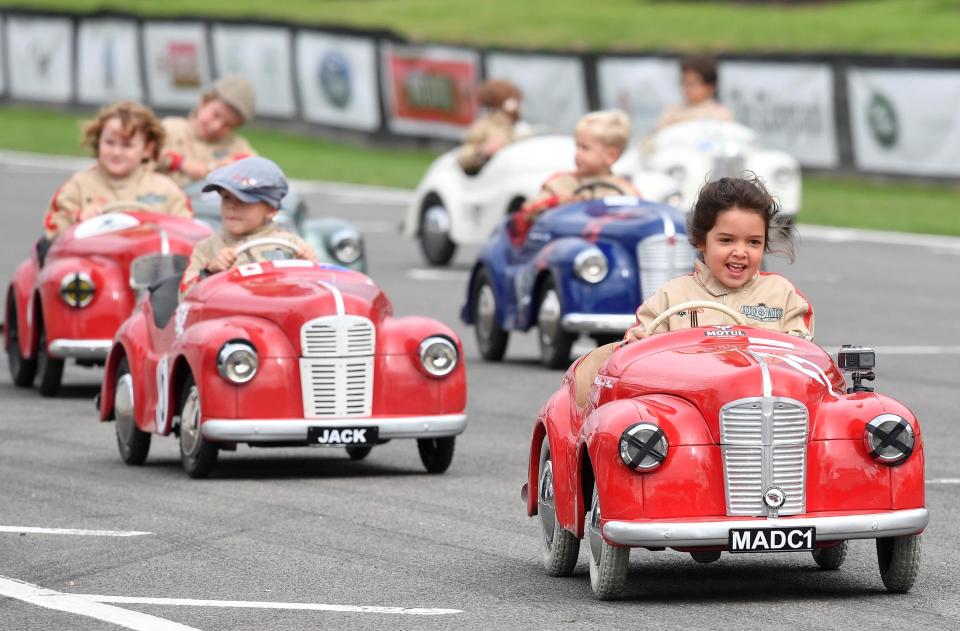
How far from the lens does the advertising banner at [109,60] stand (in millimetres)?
39719

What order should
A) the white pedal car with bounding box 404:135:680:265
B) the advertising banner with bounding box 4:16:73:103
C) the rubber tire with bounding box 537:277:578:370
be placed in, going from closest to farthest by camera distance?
the rubber tire with bounding box 537:277:578:370
the white pedal car with bounding box 404:135:680:265
the advertising banner with bounding box 4:16:73:103

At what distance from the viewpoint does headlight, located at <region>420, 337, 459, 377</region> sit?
34.4ft

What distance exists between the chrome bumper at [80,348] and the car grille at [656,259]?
137 inches

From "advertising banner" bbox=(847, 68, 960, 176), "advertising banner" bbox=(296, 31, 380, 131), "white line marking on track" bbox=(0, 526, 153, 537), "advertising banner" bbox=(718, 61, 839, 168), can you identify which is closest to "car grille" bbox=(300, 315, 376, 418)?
"white line marking on track" bbox=(0, 526, 153, 537)

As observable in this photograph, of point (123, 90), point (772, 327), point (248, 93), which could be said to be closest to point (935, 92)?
point (248, 93)

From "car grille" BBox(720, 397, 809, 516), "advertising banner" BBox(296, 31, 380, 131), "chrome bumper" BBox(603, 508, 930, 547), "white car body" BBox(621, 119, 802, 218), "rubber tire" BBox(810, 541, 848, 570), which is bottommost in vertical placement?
"rubber tire" BBox(810, 541, 848, 570)

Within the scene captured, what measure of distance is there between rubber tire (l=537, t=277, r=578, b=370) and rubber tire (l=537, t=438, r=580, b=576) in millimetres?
6847

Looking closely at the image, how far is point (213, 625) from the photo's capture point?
6.97 m

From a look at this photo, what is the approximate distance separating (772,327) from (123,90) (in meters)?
33.0

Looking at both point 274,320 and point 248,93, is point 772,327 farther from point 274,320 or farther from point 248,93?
point 248,93

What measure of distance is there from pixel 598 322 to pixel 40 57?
28.5m

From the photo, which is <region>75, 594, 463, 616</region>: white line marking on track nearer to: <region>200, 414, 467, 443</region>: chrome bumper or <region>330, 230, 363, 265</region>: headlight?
<region>200, 414, 467, 443</region>: chrome bumper

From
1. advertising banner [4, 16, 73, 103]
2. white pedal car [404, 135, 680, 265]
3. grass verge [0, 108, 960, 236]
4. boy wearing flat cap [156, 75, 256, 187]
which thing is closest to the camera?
boy wearing flat cap [156, 75, 256, 187]

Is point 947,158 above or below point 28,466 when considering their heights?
above
